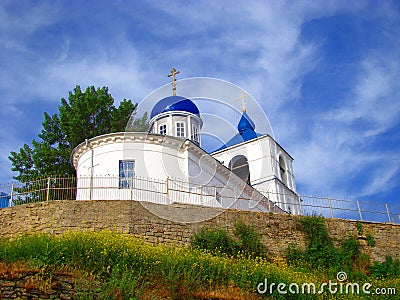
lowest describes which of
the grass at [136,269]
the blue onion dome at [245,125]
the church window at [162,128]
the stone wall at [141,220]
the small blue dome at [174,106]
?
the grass at [136,269]

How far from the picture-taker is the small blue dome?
1337 inches

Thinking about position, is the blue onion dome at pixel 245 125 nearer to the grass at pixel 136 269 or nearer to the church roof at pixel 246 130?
the church roof at pixel 246 130

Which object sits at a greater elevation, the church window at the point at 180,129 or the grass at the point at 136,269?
the church window at the point at 180,129

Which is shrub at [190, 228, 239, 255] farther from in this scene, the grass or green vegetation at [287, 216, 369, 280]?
green vegetation at [287, 216, 369, 280]

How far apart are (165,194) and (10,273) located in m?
11.4

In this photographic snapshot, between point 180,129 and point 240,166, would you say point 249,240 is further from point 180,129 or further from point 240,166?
point 240,166

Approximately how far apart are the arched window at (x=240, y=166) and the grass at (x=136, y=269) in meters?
24.4

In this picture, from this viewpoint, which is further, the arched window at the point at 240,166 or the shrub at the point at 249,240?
the arched window at the point at 240,166

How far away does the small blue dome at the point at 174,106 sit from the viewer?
34.0 metres

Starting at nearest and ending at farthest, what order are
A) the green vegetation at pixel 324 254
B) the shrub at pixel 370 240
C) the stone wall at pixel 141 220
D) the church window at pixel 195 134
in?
the stone wall at pixel 141 220 < the green vegetation at pixel 324 254 < the shrub at pixel 370 240 < the church window at pixel 195 134

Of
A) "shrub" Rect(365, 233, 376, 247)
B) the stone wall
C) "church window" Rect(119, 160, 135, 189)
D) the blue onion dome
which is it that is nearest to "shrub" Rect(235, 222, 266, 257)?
the stone wall

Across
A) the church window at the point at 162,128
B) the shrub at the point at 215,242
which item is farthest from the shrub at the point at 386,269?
the church window at the point at 162,128

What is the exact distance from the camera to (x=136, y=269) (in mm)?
16656

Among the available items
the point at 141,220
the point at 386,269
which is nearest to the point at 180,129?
the point at 141,220
